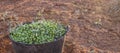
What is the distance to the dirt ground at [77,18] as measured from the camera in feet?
14.4

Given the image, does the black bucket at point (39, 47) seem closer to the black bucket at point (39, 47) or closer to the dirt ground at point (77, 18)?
the black bucket at point (39, 47)

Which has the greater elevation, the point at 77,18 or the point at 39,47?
the point at 39,47

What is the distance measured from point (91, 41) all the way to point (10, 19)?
153 cm

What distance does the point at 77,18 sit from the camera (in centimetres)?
521

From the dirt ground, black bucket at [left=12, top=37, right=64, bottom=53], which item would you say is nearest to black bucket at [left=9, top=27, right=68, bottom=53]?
black bucket at [left=12, top=37, right=64, bottom=53]

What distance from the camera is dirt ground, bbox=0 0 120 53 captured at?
4398 millimetres

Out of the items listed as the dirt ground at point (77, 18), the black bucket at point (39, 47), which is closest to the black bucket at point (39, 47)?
the black bucket at point (39, 47)

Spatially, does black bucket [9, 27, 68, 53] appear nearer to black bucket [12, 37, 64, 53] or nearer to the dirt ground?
black bucket [12, 37, 64, 53]

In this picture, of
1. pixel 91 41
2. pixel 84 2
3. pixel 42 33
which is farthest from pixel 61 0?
pixel 42 33

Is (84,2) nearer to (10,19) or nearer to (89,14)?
(89,14)

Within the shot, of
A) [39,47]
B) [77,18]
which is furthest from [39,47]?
[77,18]

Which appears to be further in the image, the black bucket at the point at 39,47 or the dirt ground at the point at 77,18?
the dirt ground at the point at 77,18

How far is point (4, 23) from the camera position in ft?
15.8

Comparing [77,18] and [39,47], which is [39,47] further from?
[77,18]
